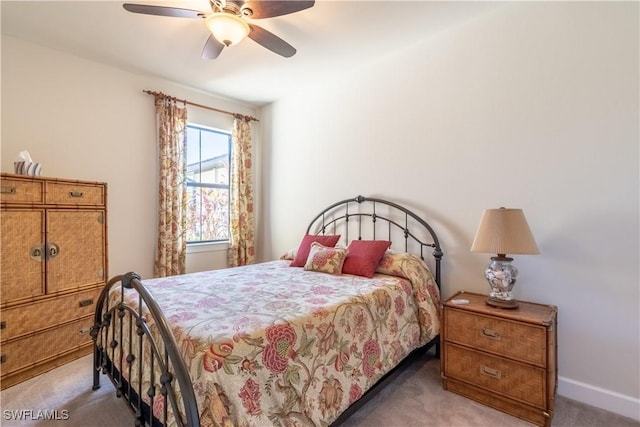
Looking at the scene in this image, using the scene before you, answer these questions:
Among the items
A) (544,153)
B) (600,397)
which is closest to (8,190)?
(544,153)

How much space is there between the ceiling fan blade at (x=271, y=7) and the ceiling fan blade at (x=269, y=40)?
103 mm

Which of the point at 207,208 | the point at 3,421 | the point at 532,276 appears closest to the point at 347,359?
the point at 532,276

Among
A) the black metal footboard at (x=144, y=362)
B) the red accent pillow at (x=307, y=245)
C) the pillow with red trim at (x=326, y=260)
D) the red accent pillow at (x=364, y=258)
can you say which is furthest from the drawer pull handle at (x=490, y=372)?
the black metal footboard at (x=144, y=362)

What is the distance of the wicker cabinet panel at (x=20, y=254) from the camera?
6.89ft

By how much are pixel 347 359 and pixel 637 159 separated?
2.08 meters

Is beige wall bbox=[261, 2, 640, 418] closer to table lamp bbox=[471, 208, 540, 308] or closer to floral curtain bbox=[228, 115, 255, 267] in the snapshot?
table lamp bbox=[471, 208, 540, 308]

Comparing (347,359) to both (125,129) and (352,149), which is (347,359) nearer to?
(352,149)

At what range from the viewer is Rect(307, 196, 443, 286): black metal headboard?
2.70 m

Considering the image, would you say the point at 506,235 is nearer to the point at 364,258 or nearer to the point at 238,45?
the point at 364,258

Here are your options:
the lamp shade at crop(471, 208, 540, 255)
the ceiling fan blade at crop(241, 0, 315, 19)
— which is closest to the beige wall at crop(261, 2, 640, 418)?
the lamp shade at crop(471, 208, 540, 255)

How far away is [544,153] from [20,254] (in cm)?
384

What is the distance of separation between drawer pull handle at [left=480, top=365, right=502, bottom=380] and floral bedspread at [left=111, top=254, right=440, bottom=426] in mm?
415

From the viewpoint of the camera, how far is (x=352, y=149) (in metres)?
3.27

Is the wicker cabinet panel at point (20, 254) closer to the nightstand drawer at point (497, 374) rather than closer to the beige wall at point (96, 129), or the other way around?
the beige wall at point (96, 129)
